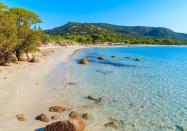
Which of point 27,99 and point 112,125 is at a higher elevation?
point 27,99

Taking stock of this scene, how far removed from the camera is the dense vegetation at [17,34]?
2997cm

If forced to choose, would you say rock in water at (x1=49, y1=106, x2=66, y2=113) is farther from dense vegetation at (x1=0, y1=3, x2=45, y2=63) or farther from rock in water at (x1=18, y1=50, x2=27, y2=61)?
rock in water at (x1=18, y1=50, x2=27, y2=61)

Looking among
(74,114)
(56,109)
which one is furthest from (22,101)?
(74,114)

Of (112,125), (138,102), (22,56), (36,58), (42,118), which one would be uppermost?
(22,56)

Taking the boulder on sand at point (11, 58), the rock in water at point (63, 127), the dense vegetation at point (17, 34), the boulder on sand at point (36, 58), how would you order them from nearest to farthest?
the rock in water at point (63, 127) < the dense vegetation at point (17, 34) < the boulder on sand at point (11, 58) < the boulder on sand at point (36, 58)

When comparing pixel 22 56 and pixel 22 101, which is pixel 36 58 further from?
pixel 22 101

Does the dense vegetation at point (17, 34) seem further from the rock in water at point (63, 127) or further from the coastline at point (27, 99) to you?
the rock in water at point (63, 127)

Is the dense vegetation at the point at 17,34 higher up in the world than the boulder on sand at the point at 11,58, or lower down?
higher up

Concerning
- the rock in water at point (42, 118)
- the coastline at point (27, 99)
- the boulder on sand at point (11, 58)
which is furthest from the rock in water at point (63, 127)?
the boulder on sand at point (11, 58)

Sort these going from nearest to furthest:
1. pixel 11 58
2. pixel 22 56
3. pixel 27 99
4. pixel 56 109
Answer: pixel 56 109 < pixel 27 99 < pixel 11 58 < pixel 22 56

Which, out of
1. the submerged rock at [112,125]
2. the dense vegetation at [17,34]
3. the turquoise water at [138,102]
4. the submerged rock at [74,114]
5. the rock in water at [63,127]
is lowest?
the turquoise water at [138,102]

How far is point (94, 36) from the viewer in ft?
494

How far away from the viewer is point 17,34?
119ft

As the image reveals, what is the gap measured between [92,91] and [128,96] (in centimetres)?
308
